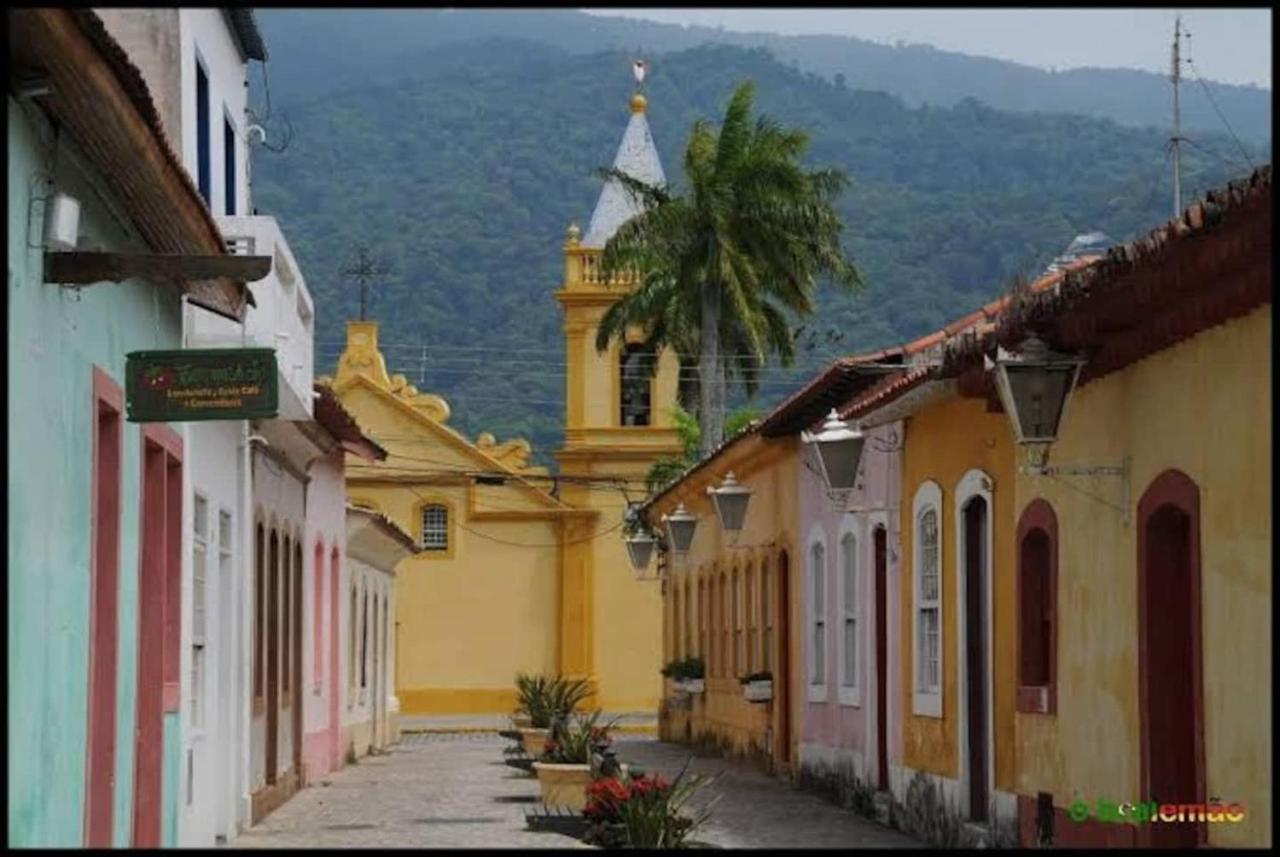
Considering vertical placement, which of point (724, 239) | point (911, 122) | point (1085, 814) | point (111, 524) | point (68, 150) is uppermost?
point (911, 122)

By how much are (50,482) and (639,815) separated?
720 cm

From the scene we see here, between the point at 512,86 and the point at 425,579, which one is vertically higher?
the point at 512,86

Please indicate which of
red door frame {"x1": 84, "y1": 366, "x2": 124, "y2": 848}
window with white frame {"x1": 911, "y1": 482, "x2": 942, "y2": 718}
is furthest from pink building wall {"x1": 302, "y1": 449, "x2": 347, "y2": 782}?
red door frame {"x1": 84, "y1": 366, "x2": 124, "y2": 848}

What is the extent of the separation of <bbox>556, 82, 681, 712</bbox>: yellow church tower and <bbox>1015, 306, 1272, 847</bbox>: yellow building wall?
43.1 m

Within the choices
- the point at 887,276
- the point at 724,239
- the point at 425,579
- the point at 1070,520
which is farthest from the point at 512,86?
the point at 1070,520

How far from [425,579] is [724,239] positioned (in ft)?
52.8

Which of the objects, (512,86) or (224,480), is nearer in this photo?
(224,480)

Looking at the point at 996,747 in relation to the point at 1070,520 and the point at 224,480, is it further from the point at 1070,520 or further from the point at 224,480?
the point at 224,480

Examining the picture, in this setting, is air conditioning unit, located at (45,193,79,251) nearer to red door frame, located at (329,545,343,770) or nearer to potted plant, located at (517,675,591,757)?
red door frame, located at (329,545,343,770)

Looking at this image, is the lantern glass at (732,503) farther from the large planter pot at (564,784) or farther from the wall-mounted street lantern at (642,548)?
the wall-mounted street lantern at (642,548)

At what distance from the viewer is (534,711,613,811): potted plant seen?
934 inches

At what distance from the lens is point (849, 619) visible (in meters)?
25.7

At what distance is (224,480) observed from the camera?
20.4m

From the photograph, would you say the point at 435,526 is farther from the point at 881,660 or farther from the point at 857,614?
the point at 881,660
